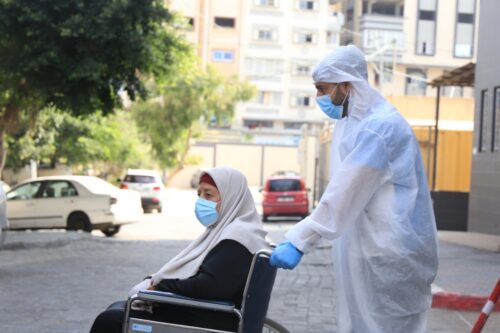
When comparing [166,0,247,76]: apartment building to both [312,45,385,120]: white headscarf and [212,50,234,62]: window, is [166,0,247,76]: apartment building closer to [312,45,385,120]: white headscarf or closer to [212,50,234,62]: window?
[212,50,234,62]: window

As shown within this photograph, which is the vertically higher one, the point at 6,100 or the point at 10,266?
the point at 6,100

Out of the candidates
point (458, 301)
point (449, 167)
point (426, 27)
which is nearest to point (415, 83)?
point (426, 27)

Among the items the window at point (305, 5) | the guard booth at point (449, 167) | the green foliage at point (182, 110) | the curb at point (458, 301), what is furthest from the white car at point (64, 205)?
the window at point (305, 5)

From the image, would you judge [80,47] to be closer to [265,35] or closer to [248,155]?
[265,35]

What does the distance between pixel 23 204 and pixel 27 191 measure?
333mm

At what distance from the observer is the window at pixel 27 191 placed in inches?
748

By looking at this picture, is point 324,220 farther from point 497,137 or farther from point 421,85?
point 421,85

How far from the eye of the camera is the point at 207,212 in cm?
438

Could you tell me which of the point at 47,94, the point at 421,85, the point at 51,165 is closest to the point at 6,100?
the point at 47,94

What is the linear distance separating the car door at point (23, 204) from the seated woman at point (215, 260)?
1508cm

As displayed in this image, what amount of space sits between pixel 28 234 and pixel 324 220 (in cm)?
1426

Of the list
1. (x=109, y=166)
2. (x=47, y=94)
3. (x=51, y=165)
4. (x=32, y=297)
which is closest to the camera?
(x=32, y=297)

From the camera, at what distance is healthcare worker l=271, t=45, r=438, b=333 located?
358 centimetres

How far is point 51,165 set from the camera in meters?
38.1
